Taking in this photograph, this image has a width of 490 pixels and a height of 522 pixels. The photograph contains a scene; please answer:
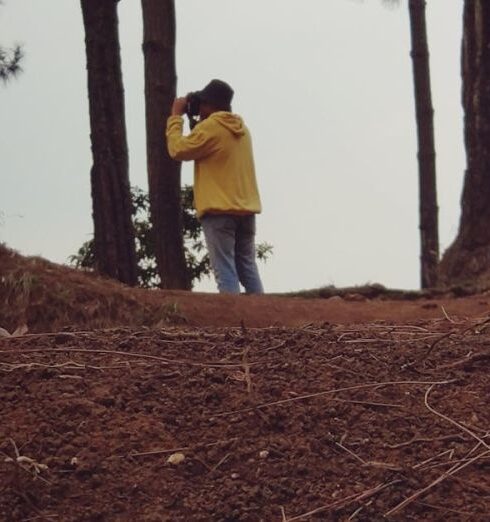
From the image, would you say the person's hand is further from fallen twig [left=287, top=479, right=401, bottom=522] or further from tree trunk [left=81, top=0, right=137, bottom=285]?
fallen twig [left=287, top=479, right=401, bottom=522]

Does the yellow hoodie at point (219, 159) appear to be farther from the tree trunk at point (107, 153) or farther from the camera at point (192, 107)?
the tree trunk at point (107, 153)

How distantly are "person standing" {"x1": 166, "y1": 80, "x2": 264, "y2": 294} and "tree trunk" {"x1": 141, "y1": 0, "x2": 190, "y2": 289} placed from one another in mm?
2128

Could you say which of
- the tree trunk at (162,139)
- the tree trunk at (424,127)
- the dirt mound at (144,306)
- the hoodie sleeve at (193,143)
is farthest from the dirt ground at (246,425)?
the tree trunk at (424,127)

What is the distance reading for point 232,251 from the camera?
907cm

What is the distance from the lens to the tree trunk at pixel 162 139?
11398 millimetres

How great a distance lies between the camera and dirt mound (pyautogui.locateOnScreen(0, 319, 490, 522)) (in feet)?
10.0

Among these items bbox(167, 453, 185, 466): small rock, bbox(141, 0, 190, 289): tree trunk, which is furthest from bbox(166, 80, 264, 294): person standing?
bbox(167, 453, 185, 466): small rock

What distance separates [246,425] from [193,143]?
18.7 feet

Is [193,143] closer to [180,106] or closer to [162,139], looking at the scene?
[180,106]

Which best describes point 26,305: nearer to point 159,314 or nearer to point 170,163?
point 159,314

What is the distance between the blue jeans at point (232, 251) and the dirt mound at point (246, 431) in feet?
15.2

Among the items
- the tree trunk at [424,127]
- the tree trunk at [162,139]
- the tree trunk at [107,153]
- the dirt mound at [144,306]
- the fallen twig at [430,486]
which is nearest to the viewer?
the fallen twig at [430,486]

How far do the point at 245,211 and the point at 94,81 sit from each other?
2.20m

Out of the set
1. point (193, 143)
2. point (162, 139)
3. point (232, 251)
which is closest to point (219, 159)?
point (193, 143)
